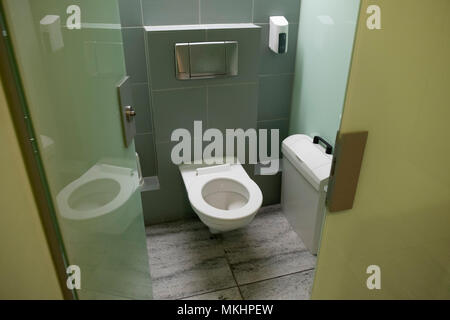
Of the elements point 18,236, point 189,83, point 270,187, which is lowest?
point 270,187

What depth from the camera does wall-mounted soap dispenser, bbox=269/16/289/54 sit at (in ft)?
7.36

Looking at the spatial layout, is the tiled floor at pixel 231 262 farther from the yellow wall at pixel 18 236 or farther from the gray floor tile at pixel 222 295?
the yellow wall at pixel 18 236

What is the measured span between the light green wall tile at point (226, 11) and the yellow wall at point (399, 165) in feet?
5.01

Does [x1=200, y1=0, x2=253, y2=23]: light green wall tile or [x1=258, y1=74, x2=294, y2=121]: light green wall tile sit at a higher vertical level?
[x1=200, y1=0, x2=253, y2=23]: light green wall tile

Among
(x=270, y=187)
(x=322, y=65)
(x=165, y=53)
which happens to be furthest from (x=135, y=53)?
(x=270, y=187)

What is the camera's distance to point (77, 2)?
0.97 m

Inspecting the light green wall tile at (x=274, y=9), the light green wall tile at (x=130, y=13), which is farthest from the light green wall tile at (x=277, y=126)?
the light green wall tile at (x=130, y=13)

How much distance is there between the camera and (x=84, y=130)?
103 cm

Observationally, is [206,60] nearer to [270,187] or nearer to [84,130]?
[270,187]

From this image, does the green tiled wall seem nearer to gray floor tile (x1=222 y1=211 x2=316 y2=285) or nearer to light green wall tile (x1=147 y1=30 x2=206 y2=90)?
light green wall tile (x1=147 y1=30 x2=206 y2=90)

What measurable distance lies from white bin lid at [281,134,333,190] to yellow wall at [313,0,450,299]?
76 centimetres

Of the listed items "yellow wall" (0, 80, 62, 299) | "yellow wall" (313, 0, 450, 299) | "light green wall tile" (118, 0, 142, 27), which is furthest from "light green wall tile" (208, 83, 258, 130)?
"yellow wall" (0, 80, 62, 299)

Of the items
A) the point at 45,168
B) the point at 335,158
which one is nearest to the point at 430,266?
the point at 335,158

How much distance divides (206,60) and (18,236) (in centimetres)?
160
